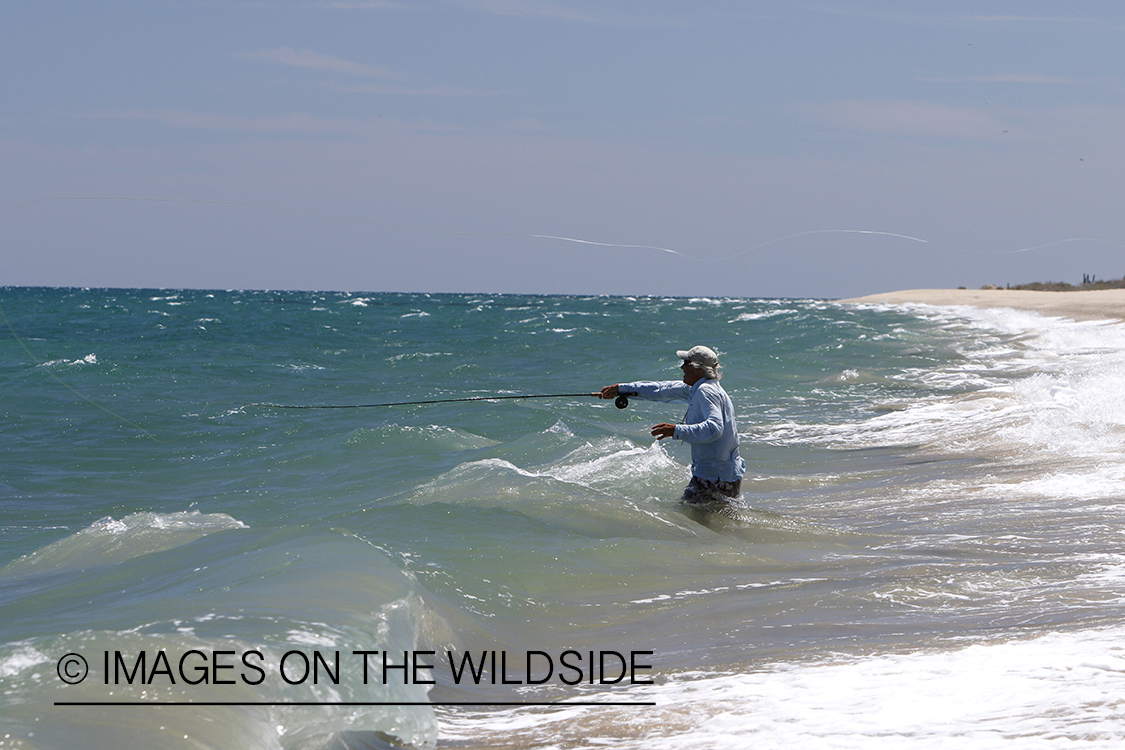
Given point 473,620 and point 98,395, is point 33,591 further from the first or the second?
point 98,395

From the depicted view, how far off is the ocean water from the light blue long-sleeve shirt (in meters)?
0.28

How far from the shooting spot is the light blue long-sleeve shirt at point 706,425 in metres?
6.42

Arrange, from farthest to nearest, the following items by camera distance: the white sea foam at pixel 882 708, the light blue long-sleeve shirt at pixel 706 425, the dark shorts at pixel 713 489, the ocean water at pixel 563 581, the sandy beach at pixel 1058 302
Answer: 1. the sandy beach at pixel 1058 302
2. the dark shorts at pixel 713 489
3. the light blue long-sleeve shirt at pixel 706 425
4. the ocean water at pixel 563 581
5. the white sea foam at pixel 882 708

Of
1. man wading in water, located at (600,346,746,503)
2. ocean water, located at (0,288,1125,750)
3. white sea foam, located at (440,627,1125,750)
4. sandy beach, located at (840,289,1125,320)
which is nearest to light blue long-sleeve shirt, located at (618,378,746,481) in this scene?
man wading in water, located at (600,346,746,503)

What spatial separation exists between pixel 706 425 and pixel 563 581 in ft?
4.46

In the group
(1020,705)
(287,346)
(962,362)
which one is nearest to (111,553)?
(1020,705)

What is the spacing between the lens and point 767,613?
489 centimetres

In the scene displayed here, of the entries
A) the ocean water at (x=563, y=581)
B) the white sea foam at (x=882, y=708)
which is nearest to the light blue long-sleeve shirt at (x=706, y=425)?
the ocean water at (x=563, y=581)

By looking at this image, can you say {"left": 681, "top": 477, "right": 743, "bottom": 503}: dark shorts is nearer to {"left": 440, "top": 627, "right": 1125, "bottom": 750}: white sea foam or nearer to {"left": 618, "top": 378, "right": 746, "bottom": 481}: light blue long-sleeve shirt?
{"left": 618, "top": 378, "right": 746, "bottom": 481}: light blue long-sleeve shirt

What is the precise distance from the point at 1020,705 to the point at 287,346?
88.7ft

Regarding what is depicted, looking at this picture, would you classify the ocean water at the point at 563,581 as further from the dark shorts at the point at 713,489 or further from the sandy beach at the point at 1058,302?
the sandy beach at the point at 1058,302

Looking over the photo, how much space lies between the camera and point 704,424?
639 centimetres

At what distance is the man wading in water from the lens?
6431 millimetres

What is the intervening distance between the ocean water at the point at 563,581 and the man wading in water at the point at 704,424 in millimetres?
193
